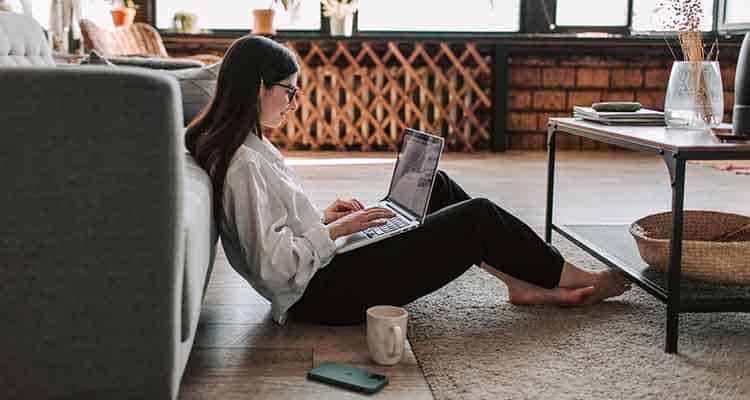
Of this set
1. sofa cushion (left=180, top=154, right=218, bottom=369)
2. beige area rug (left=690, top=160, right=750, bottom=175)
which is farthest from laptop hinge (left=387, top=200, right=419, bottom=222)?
beige area rug (left=690, top=160, right=750, bottom=175)

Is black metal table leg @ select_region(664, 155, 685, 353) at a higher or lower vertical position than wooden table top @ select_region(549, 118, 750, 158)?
lower

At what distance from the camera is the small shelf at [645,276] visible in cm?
154

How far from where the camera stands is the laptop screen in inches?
63.6

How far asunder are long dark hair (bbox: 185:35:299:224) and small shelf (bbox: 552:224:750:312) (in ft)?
2.63

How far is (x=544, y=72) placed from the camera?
17.4 ft

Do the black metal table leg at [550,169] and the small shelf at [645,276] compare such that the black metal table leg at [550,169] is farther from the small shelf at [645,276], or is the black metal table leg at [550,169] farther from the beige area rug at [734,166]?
the beige area rug at [734,166]

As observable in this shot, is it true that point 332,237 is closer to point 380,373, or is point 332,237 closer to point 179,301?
point 380,373

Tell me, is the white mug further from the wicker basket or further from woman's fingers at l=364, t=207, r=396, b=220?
the wicker basket

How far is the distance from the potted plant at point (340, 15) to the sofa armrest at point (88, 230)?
4.12 m

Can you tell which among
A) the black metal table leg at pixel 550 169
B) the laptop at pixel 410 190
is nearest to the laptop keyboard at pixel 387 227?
the laptop at pixel 410 190

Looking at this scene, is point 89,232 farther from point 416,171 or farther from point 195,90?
point 195,90

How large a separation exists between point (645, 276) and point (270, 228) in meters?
0.77

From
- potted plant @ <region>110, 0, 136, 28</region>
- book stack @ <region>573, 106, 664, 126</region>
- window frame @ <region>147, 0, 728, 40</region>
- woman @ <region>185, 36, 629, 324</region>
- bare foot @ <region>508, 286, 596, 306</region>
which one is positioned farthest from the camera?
window frame @ <region>147, 0, 728, 40</region>

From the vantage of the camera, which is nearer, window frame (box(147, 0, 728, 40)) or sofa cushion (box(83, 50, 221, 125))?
sofa cushion (box(83, 50, 221, 125))
